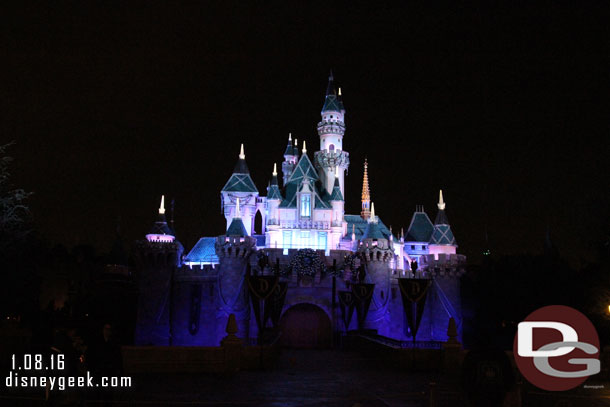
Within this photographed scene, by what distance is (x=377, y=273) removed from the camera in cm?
4697

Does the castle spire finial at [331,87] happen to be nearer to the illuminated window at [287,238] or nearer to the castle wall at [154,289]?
the illuminated window at [287,238]

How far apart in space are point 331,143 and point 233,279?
21934mm

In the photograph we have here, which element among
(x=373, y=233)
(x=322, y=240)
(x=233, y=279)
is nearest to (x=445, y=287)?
(x=373, y=233)

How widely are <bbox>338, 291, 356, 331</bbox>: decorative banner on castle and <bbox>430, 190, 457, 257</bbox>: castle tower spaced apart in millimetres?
13696

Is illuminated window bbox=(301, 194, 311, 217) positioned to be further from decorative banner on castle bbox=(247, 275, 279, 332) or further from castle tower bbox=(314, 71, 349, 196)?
decorative banner on castle bbox=(247, 275, 279, 332)

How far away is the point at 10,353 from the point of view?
23.5 m

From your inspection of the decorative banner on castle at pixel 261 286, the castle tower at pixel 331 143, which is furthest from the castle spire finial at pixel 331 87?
the decorative banner on castle at pixel 261 286

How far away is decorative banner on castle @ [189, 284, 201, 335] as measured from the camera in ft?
150

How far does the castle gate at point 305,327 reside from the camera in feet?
151

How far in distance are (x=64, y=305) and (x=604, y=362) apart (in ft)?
152

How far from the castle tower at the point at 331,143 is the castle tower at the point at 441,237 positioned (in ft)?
32.2

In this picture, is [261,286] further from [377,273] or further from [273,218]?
[273,218]

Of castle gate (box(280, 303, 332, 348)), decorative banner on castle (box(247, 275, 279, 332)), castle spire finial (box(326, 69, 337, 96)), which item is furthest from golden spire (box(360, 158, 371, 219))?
decorative banner on castle (box(247, 275, 279, 332))

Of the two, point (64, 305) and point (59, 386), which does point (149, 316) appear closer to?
point (64, 305)
